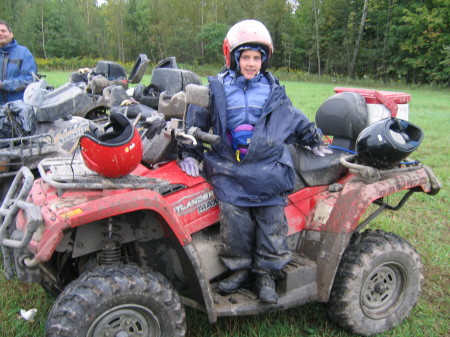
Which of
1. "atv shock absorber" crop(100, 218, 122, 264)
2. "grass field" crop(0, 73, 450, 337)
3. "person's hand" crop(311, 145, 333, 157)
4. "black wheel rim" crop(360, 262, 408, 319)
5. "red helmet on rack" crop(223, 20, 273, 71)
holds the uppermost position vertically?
"red helmet on rack" crop(223, 20, 273, 71)

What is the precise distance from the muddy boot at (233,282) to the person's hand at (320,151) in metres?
1.08

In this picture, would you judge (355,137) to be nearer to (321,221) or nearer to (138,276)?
(321,221)

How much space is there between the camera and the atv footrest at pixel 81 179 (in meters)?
2.60

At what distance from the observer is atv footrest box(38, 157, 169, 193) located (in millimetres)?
2602

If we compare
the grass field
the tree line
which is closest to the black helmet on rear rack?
the grass field

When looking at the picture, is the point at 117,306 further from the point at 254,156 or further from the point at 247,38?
the point at 247,38

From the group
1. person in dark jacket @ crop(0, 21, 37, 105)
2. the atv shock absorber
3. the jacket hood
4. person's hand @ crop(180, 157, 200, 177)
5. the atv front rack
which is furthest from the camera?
the jacket hood

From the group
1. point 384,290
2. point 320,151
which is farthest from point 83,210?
point 384,290

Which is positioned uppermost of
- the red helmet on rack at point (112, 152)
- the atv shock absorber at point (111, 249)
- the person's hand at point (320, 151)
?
the red helmet on rack at point (112, 152)

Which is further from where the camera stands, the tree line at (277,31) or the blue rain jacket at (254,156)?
the tree line at (277,31)

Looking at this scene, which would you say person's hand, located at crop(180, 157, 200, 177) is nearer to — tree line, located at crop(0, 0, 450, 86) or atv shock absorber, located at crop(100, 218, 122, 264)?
atv shock absorber, located at crop(100, 218, 122, 264)

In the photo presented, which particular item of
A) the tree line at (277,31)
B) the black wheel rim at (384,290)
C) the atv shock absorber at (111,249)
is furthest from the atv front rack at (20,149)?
the tree line at (277,31)

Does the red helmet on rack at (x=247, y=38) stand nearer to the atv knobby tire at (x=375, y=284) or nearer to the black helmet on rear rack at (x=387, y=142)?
the black helmet on rear rack at (x=387, y=142)

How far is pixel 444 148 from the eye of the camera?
1005 centimetres
